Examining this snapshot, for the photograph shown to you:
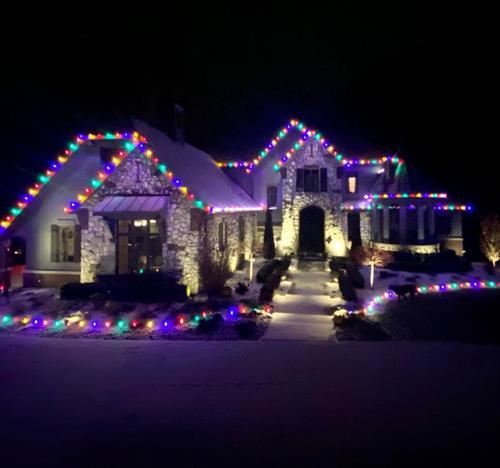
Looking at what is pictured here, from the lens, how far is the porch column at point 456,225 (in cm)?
2577

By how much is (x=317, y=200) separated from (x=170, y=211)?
36.4 ft

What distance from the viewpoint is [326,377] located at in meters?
7.52

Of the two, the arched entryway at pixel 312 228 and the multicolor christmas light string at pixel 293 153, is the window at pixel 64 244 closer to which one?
the multicolor christmas light string at pixel 293 153

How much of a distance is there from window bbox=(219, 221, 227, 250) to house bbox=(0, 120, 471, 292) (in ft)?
0.21

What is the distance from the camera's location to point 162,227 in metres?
16.1

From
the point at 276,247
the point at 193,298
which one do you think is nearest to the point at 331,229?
the point at 276,247

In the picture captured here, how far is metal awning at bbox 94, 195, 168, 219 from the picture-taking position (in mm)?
14945

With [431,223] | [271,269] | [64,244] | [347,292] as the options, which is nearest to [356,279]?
[347,292]

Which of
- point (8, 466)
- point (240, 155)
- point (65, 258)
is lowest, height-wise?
point (8, 466)

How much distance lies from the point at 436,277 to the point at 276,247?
8918 mm

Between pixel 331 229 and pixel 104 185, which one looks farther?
pixel 331 229

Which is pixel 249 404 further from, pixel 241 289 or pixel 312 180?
pixel 312 180

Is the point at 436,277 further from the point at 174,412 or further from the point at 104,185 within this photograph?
the point at 174,412

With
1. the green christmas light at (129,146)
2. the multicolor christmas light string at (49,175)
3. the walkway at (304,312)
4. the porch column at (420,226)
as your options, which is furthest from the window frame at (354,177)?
the green christmas light at (129,146)
